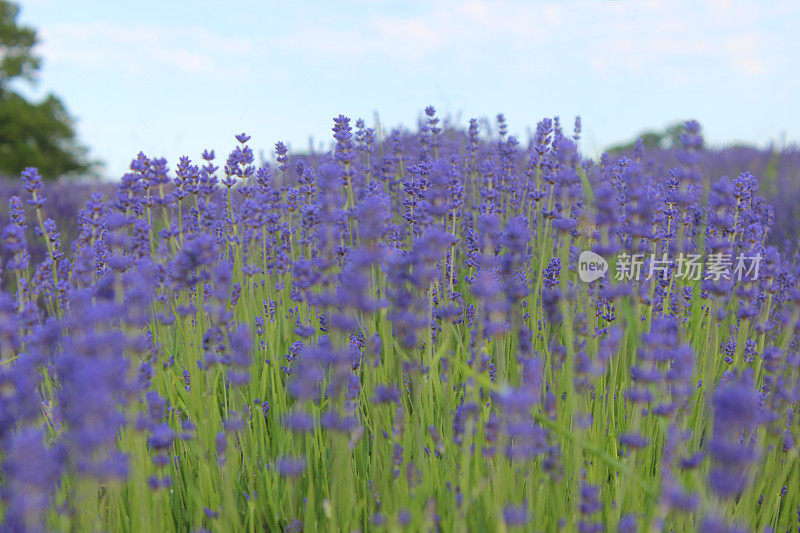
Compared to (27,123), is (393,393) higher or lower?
lower

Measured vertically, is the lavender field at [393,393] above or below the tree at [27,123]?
below

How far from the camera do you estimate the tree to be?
23828 millimetres

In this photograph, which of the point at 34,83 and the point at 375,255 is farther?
the point at 34,83

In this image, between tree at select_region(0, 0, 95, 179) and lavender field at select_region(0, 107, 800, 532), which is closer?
lavender field at select_region(0, 107, 800, 532)

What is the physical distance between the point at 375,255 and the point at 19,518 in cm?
105

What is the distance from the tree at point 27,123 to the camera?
23828 mm

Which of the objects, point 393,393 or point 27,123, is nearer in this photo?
point 393,393

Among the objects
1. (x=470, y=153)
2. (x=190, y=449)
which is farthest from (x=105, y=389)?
(x=470, y=153)

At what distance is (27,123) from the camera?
2384 cm

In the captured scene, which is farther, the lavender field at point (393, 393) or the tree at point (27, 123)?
the tree at point (27, 123)

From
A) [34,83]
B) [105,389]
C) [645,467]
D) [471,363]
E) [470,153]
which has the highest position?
[34,83]

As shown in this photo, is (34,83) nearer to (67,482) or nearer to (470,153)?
(470,153)

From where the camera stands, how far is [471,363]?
2090 millimetres

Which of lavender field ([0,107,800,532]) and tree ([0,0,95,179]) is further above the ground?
tree ([0,0,95,179])
